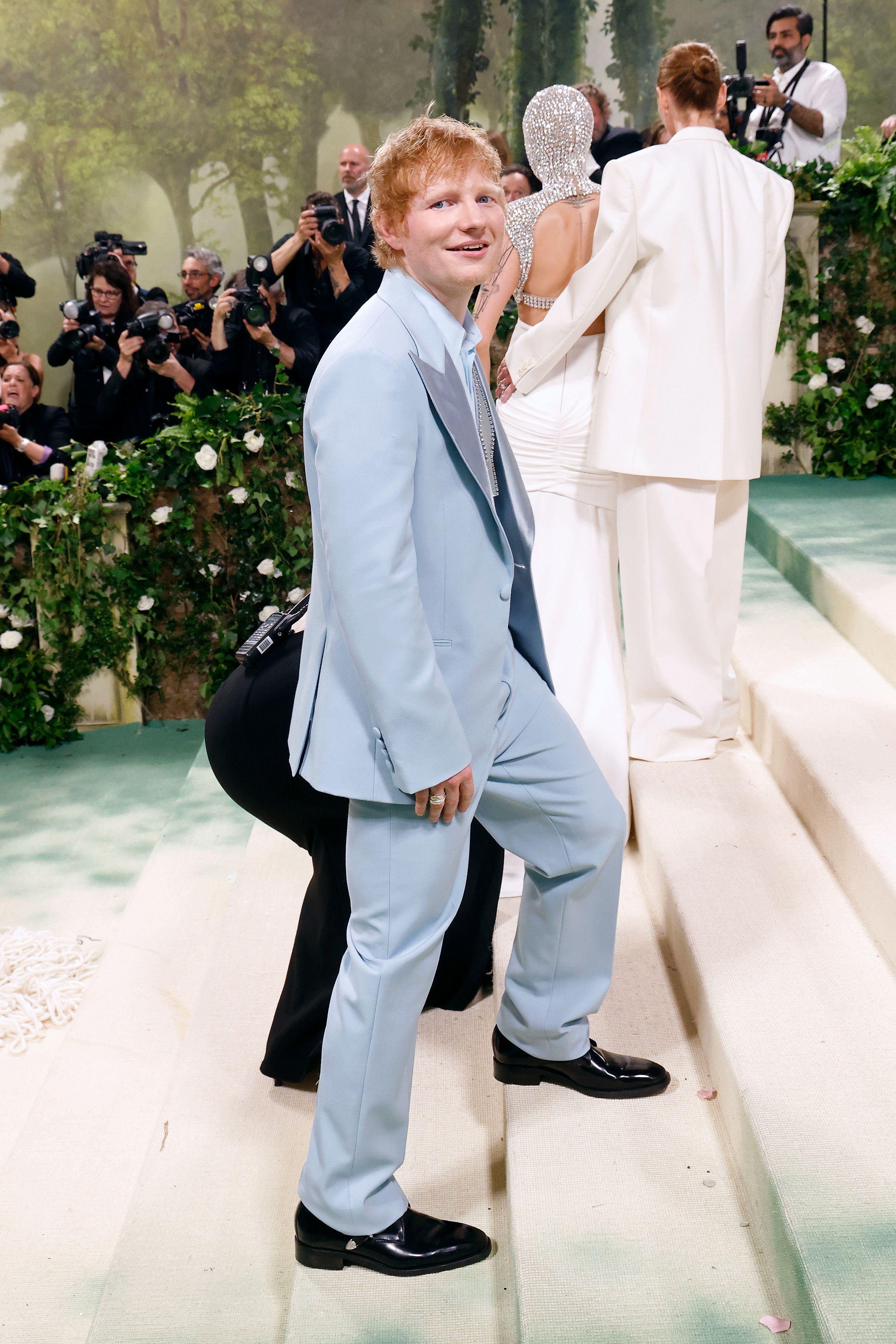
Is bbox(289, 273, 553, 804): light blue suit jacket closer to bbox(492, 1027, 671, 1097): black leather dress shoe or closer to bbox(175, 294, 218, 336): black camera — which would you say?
bbox(492, 1027, 671, 1097): black leather dress shoe

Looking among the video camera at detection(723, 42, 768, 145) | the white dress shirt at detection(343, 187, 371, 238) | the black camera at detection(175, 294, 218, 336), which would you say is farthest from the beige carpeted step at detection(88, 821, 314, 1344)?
the white dress shirt at detection(343, 187, 371, 238)

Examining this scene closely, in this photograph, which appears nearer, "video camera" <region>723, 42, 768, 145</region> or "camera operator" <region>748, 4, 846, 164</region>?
"video camera" <region>723, 42, 768, 145</region>

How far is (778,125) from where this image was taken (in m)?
6.92

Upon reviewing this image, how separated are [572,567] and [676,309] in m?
0.71

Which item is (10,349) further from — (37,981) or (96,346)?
(37,981)

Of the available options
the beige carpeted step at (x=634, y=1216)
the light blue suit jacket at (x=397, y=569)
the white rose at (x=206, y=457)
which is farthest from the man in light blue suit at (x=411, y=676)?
the white rose at (x=206, y=457)

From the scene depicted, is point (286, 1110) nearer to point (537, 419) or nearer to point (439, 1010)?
point (439, 1010)

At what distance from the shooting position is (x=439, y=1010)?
2.66m

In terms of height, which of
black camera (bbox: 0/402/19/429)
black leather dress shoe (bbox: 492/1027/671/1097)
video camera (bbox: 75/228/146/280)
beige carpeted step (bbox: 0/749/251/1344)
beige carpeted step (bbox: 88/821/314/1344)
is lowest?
beige carpeted step (bbox: 0/749/251/1344)

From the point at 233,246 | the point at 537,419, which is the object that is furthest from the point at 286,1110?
the point at 233,246

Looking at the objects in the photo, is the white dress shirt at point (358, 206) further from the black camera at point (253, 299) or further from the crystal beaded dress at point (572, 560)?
the crystal beaded dress at point (572, 560)

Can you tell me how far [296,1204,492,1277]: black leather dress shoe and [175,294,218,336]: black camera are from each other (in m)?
5.33

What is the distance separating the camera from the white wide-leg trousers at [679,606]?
3.26 m

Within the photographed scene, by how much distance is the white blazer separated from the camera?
3.02 m
